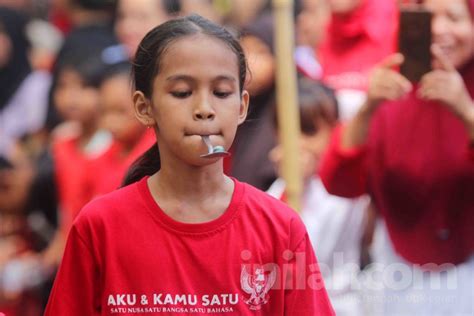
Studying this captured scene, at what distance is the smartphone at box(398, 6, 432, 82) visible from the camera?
4.70 metres

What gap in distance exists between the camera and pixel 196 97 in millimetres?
2984

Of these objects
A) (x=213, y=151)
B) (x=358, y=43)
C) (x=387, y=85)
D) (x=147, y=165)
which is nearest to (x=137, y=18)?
(x=358, y=43)

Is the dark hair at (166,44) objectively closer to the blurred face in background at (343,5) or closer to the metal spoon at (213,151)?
the metal spoon at (213,151)

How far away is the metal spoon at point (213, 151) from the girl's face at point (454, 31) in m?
2.11

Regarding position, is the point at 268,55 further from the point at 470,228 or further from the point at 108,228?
the point at 108,228

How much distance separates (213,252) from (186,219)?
110 mm

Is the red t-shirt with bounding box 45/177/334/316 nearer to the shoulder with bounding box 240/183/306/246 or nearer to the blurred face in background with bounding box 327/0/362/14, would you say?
the shoulder with bounding box 240/183/306/246

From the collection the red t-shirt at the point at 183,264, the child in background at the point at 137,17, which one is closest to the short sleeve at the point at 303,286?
Result: the red t-shirt at the point at 183,264

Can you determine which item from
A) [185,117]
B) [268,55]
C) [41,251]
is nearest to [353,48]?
[268,55]

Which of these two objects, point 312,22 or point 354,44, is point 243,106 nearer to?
point 354,44

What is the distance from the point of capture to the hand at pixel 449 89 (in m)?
4.64

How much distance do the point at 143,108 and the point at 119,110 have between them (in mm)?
2605

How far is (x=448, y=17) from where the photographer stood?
4898 millimetres

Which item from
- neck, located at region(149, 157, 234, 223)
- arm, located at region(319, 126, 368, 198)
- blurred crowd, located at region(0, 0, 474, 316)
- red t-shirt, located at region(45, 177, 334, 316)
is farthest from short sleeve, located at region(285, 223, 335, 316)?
arm, located at region(319, 126, 368, 198)
